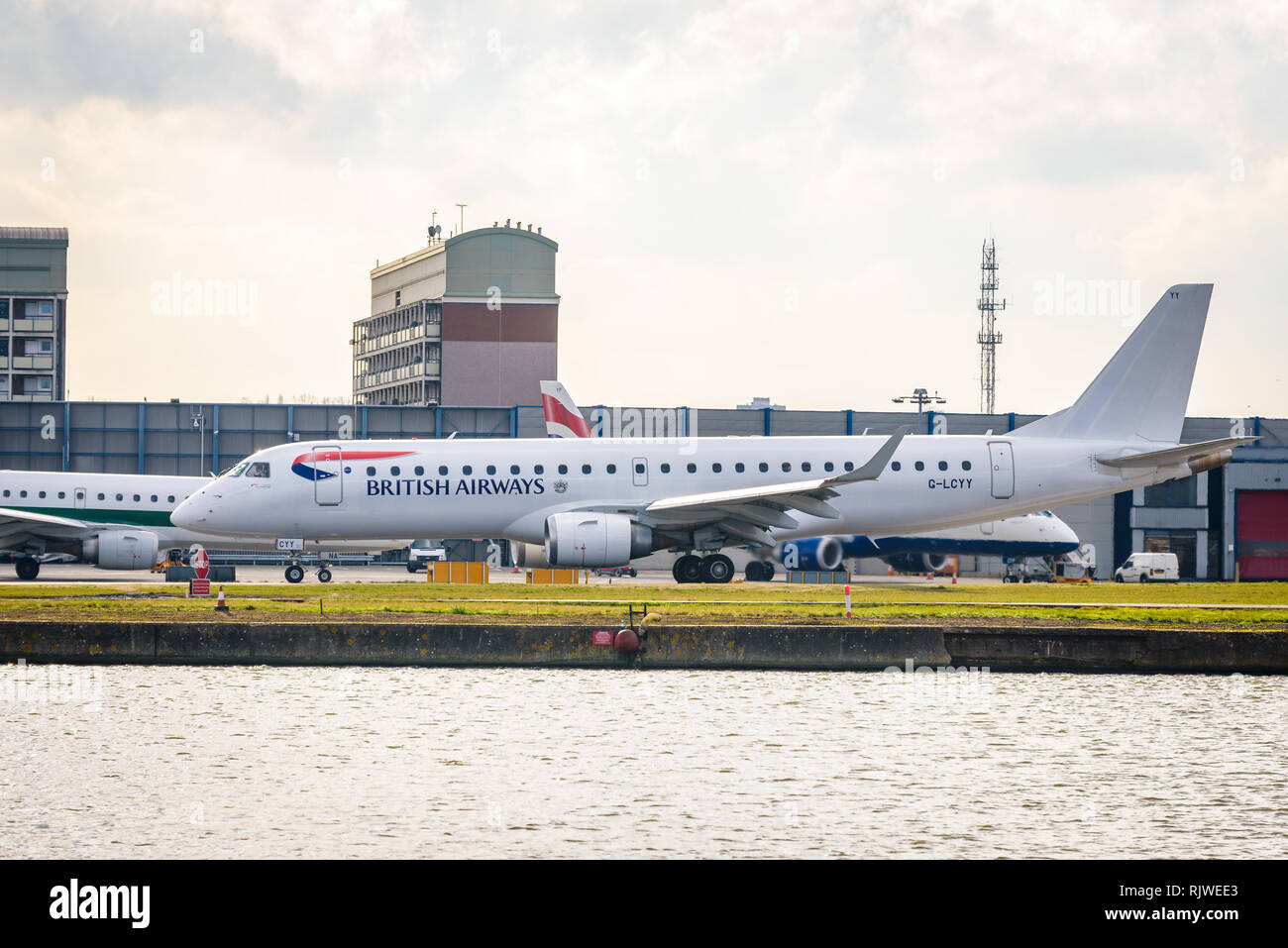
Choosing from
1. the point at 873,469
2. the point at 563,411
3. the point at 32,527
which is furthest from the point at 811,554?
the point at 32,527

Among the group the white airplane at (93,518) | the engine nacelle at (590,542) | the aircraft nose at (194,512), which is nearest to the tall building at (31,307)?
the white airplane at (93,518)

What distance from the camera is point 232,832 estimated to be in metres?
15.4

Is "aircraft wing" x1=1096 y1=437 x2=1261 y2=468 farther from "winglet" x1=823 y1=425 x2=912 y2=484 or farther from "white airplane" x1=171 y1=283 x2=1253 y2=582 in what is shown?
"winglet" x1=823 y1=425 x2=912 y2=484

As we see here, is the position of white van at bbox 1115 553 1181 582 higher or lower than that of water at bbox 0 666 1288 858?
higher

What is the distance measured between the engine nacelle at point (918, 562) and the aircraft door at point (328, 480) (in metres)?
32.6

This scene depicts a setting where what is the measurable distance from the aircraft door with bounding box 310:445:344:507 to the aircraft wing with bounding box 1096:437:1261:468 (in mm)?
18790

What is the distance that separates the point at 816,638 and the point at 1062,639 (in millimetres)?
4071

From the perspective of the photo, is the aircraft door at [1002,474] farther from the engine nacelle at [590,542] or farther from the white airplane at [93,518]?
the white airplane at [93,518]

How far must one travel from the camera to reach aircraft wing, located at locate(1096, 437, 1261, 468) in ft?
124

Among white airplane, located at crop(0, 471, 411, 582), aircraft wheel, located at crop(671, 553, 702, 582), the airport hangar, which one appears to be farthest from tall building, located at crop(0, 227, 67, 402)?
aircraft wheel, located at crop(671, 553, 702, 582)

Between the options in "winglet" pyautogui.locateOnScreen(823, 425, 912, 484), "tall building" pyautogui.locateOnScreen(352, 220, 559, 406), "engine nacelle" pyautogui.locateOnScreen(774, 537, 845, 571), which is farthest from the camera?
"tall building" pyautogui.locateOnScreen(352, 220, 559, 406)

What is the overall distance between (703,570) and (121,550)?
994 inches

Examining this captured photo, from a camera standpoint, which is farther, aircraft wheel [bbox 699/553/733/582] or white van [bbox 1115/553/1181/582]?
white van [bbox 1115/553/1181/582]
